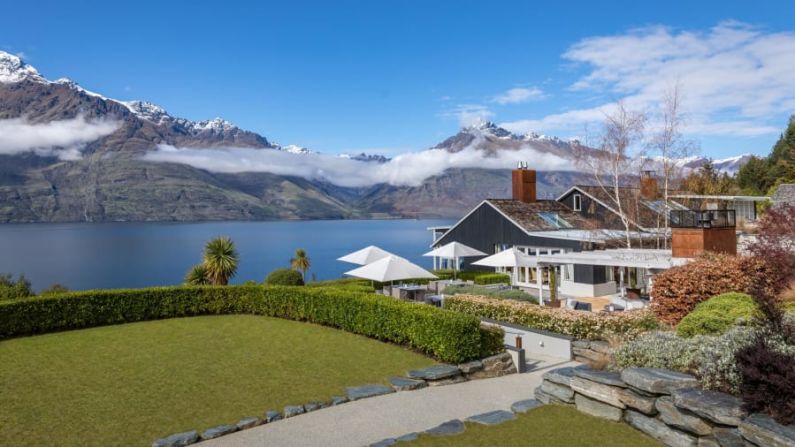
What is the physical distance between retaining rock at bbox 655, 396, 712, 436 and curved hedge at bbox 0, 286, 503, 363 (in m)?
5.24

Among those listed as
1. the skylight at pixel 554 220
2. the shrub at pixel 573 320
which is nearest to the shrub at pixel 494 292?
the shrub at pixel 573 320

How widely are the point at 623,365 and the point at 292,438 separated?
19.6 ft

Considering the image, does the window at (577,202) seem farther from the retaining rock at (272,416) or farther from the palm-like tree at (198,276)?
the retaining rock at (272,416)

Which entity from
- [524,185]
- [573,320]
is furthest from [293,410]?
[524,185]

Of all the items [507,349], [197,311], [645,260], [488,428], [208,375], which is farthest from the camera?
[197,311]

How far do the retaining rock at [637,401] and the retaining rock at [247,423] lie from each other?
6.22 m

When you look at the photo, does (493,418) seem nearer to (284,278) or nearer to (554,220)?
(284,278)

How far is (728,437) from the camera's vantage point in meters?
6.80

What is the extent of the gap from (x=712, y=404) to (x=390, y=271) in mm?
13792

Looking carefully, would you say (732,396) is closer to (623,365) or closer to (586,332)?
(623,365)

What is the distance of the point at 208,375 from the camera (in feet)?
39.1

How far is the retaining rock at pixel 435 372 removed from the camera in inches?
452

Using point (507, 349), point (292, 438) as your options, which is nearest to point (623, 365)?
point (507, 349)

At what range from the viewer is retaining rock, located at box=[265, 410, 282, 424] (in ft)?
30.4
